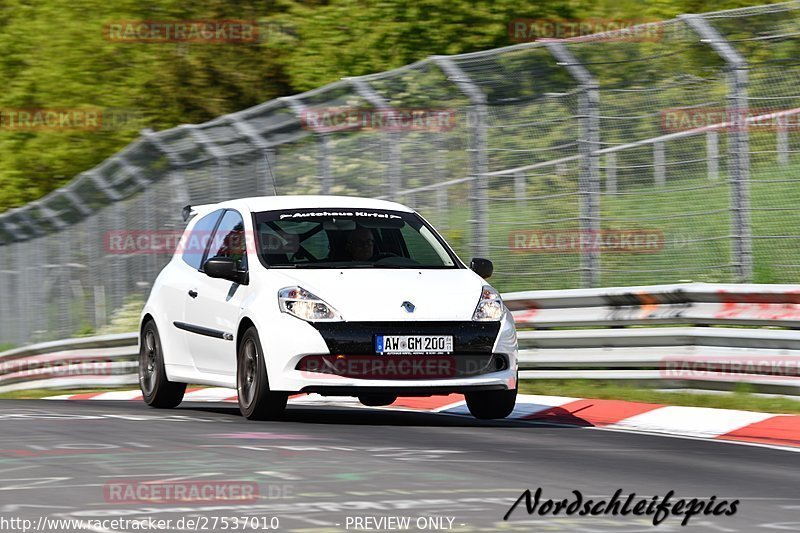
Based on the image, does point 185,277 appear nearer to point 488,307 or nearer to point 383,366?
point 383,366

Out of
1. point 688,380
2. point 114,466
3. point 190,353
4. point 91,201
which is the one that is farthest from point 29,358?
point 114,466

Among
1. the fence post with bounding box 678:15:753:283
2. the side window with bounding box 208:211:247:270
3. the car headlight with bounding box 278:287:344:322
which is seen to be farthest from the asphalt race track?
the fence post with bounding box 678:15:753:283

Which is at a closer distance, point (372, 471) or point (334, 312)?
point (372, 471)

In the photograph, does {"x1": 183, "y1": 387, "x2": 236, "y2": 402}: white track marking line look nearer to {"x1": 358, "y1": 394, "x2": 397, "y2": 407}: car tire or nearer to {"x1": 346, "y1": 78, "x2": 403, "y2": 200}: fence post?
{"x1": 346, "y1": 78, "x2": 403, "y2": 200}: fence post

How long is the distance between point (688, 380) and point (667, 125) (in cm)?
203

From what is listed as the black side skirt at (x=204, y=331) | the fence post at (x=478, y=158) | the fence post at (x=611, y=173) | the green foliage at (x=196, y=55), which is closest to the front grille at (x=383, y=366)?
the black side skirt at (x=204, y=331)

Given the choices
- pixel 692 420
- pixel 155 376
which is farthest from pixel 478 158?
pixel 692 420

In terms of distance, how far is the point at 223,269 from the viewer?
37.8ft

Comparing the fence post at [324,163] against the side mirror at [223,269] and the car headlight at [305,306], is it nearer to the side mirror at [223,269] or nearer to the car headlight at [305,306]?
the side mirror at [223,269]

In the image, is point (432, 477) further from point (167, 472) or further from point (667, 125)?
point (667, 125)

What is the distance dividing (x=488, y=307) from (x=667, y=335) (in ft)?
6.98

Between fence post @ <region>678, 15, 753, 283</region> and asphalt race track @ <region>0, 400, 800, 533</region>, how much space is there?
2203 millimetres

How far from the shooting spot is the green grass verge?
11547 millimetres

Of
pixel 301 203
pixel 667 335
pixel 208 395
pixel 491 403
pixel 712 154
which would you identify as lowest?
pixel 208 395
